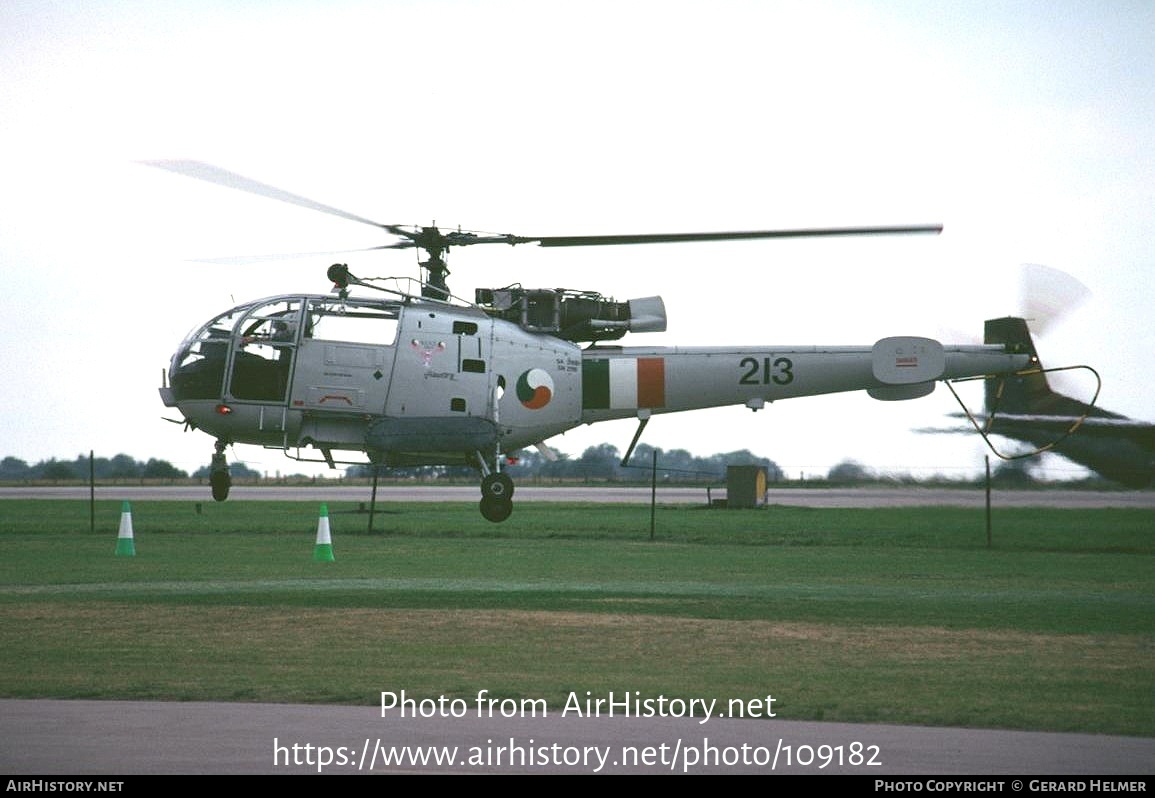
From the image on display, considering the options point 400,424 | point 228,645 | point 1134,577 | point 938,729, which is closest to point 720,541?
point 1134,577

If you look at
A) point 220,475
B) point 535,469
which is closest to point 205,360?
point 220,475

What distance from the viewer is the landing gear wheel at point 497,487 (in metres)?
22.0

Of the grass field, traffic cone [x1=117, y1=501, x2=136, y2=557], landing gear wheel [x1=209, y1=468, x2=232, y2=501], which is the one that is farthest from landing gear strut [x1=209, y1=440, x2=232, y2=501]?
traffic cone [x1=117, y1=501, x2=136, y2=557]

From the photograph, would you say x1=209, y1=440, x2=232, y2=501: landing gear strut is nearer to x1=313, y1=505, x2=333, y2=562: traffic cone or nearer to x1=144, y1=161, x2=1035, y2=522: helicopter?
x1=144, y1=161, x2=1035, y2=522: helicopter

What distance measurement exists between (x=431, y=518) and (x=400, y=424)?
21.1 metres

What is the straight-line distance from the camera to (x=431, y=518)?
4241cm

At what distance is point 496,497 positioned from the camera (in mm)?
22000

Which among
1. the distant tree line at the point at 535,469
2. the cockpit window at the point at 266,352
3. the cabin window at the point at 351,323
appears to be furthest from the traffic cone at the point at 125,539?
the distant tree line at the point at 535,469

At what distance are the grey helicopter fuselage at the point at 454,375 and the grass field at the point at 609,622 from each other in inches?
92.7

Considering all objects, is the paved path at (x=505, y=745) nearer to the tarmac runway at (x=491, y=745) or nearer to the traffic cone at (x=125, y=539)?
the tarmac runway at (x=491, y=745)

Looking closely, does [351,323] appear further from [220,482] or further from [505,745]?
[505,745]

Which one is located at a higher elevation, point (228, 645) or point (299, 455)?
point (299, 455)

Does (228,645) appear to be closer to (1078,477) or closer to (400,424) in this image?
(400,424)

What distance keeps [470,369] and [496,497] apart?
1.98 metres
